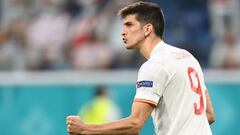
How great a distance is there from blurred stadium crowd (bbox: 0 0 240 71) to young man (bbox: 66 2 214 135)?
6.58 metres

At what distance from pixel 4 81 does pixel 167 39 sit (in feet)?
8.78

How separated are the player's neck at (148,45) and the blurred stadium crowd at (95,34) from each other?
656 cm

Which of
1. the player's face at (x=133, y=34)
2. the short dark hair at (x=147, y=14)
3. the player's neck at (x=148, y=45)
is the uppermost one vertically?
the short dark hair at (x=147, y=14)

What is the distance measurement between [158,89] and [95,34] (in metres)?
7.29

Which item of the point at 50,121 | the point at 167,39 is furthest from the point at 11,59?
Result: the point at 167,39

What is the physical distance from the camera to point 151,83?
5902 mm

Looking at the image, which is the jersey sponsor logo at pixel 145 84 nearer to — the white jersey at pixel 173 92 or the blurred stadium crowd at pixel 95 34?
the white jersey at pixel 173 92

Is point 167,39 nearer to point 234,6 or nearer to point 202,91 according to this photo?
point 234,6

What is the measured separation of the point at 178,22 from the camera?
524 inches

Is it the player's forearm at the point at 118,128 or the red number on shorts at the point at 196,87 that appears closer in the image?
the player's forearm at the point at 118,128

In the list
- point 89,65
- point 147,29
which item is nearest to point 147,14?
point 147,29

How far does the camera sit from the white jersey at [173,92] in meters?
5.91

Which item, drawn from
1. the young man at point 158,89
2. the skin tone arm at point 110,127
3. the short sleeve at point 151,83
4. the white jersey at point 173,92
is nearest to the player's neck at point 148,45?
the young man at point 158,89

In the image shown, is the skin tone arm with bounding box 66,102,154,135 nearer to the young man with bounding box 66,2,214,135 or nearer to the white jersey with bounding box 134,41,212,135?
the young man with bounding box 66,2,214,135
